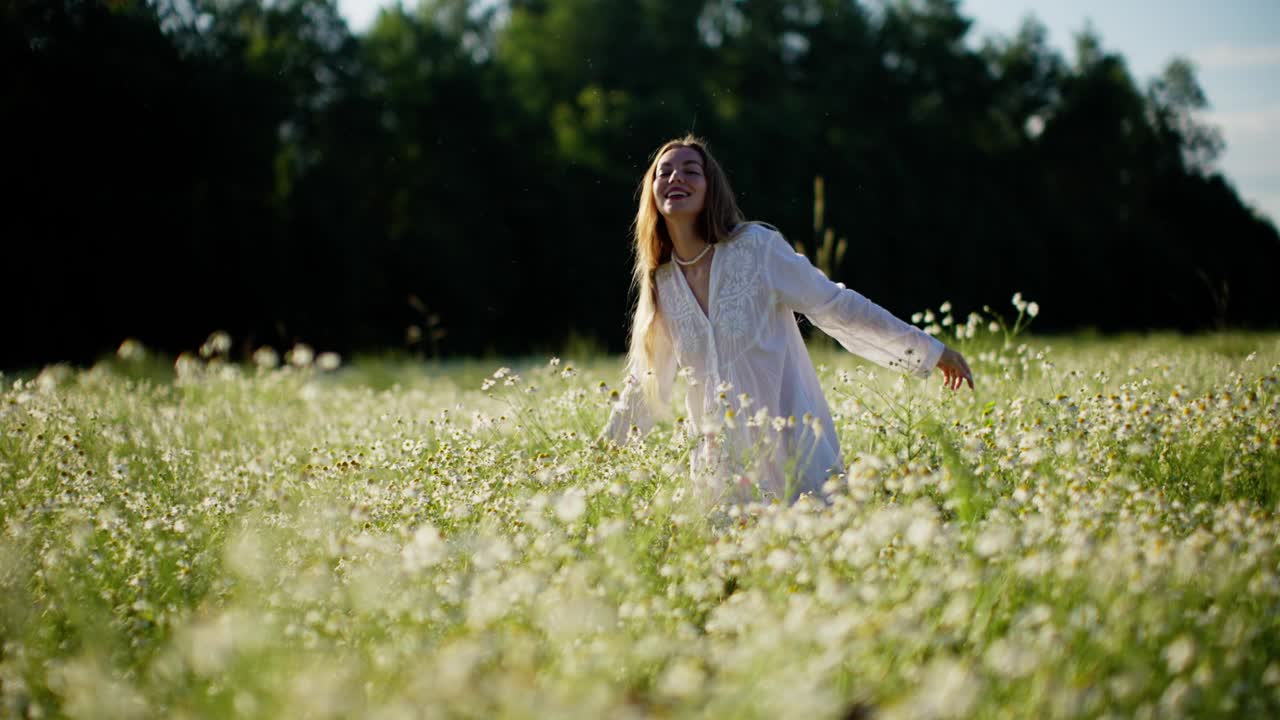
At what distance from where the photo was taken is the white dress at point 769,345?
3975 millimetres

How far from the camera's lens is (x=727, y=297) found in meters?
4.10

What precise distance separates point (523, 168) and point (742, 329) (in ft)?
65.2

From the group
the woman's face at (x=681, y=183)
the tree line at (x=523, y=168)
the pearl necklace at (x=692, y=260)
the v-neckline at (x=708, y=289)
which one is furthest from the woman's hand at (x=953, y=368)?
the tree line at (x=523, y=168)

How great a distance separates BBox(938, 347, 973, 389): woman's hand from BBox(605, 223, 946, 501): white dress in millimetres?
40

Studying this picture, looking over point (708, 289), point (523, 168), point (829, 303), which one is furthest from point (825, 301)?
point (523, 168)

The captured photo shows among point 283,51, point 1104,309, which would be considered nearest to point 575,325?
point 283,51

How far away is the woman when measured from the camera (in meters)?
3.95

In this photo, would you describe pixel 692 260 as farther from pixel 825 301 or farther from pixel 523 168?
pixel 523 168

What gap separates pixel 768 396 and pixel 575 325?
58.5 ft

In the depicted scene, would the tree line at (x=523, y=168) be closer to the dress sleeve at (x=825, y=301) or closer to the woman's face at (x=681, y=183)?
the dress sleeve at (x=825, y=301)

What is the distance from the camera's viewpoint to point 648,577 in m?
2.98

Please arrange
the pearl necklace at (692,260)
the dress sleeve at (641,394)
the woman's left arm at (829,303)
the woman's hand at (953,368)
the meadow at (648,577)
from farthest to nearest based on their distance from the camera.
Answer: the pearl necklace at (692,260) < the dress sleeve at (641,394) < the woman's left arm at (829,303) < the woman's hand at (953,368) < the meadow at (648,577)

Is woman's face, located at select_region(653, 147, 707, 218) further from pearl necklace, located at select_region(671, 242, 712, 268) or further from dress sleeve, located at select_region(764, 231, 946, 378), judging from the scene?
dress sleeve, located at select_region(764, 231, 946, 378)

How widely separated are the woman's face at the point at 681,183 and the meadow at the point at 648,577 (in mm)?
915
